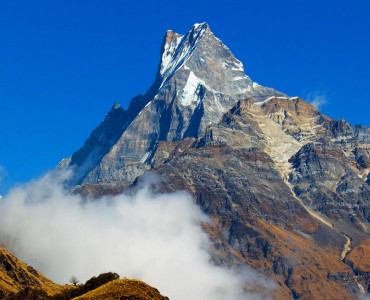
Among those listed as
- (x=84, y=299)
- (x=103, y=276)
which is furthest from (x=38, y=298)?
(x=84, y=299)

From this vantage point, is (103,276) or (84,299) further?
(103,276)

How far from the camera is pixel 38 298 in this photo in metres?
158

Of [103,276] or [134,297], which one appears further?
[103,276]

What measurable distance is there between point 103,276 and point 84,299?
44272 mm

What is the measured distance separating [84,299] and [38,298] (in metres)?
56.4

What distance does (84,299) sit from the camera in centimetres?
10538

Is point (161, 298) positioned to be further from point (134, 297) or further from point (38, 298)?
point (38, 298)

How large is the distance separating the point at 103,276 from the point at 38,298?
1859cm

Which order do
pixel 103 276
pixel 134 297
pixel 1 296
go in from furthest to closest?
pixel 1 296 → pixel 103 276 → pixel 134 297

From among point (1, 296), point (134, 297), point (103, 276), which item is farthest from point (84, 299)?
point (1, 296)

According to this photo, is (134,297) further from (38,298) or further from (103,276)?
(38,298)

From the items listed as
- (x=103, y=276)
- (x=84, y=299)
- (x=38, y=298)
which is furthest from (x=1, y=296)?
(x=84, y=299)

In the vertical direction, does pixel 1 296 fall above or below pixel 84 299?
above

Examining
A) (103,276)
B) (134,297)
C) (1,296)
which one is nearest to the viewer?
(134,297)
